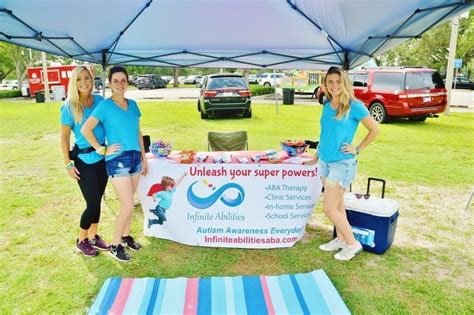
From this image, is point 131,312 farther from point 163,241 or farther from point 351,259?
point 351,259

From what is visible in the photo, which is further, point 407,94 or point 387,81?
point 387,81

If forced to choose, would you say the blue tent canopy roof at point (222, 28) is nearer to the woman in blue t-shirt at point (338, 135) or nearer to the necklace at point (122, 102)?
the woman in blue t-shirt at point (338, 135)

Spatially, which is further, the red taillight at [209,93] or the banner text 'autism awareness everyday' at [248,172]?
the red taillight at [209,93]

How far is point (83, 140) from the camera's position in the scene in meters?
3.38

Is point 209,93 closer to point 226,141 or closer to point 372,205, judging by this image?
point 226,141

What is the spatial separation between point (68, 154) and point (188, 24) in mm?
1894

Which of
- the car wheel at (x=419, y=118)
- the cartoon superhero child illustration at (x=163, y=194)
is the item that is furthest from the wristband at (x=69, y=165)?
the car wheel at (x=419, y=118)

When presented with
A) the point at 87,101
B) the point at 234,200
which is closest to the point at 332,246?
the point at 234,200

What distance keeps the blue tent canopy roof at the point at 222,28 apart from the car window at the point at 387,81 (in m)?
7.18

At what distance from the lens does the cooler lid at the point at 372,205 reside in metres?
3.63

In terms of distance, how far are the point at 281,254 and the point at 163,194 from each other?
1.34 metres

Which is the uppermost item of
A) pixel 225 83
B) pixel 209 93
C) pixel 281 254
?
pixel 225 83

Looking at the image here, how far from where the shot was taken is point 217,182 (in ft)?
12.9

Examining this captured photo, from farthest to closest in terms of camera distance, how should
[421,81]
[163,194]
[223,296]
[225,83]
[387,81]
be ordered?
A: [225,83]
[387,81]
[421,81]
[163,194]
[223,296]
